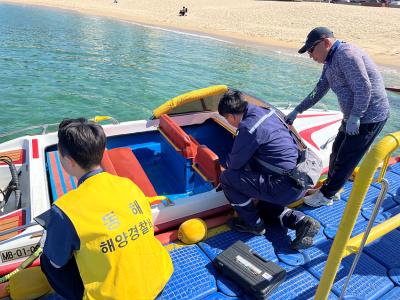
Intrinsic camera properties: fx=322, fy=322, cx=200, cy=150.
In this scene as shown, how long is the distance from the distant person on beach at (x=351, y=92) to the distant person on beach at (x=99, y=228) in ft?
7.80

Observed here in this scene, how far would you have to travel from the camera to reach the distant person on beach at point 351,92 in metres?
3.11

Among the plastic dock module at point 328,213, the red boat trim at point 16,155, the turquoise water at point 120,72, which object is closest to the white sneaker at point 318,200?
the plastic dock module at point 328,213

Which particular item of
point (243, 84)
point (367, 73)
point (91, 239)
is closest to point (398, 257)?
point (367, 73)

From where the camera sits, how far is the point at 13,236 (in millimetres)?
2822

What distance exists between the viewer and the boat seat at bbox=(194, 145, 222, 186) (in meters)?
3.60

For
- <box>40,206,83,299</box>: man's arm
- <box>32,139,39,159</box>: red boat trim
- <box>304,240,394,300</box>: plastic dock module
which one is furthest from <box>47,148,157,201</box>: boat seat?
<box>304,240,394,300</box>: plastic dock module

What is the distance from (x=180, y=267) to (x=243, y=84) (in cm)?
1334

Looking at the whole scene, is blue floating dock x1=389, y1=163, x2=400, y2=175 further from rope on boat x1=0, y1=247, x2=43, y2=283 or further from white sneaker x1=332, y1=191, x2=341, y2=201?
rope on boat x1=0, y1=247, x2=43, y2=283

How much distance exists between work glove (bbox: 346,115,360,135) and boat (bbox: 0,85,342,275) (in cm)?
108

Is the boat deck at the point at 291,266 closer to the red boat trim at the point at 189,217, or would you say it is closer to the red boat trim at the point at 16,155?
the red boat trim at the point at 189,217

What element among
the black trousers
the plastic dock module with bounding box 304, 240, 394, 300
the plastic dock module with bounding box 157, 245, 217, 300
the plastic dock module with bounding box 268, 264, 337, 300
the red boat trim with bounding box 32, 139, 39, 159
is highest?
the black trousers

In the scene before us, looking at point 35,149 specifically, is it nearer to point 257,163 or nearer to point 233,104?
point 233,104

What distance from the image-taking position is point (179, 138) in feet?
13.5

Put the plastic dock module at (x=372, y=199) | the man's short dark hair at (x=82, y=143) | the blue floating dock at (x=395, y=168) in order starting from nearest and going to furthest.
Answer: the man's short dark hair at (x=82, y=143) → the plastic dock module at (x=372, y=199) → the blue floating dock at (x=395, y=168)
